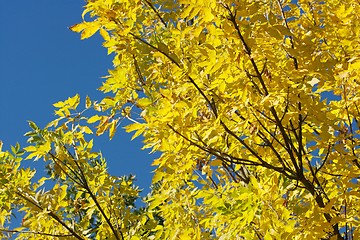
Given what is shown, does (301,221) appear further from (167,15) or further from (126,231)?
(126,231)

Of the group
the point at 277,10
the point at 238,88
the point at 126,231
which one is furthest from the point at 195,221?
the point at 277,10

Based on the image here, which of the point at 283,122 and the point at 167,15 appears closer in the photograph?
the point at 283,122

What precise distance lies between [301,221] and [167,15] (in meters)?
1.50

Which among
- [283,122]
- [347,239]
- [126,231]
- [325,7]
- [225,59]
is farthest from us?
[126,231]

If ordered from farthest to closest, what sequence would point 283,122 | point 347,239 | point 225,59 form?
point 347,239, point 283,122, point 225,59

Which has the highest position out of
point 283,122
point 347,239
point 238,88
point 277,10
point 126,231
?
point 277,10

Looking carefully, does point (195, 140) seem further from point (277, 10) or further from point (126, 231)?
point (126, 231)

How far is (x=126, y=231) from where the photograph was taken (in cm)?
394

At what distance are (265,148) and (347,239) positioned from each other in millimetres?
860

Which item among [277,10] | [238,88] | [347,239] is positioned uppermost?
[277,10]

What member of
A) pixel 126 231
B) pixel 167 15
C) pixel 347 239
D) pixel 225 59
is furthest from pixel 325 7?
pixel 126 231

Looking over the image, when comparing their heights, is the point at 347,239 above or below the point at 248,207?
below

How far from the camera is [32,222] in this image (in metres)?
3.40

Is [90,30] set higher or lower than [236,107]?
higher
